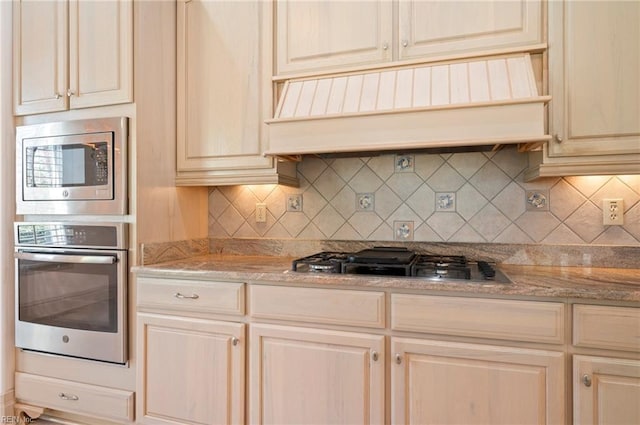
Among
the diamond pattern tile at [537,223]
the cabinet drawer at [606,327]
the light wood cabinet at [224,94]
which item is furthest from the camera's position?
the light wood cabinet at [224,94]

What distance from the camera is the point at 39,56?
2.07 metres

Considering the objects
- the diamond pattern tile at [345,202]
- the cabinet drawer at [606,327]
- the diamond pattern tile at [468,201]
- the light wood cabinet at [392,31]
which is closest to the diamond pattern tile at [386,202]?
the diamond pattern tile at [345,202]

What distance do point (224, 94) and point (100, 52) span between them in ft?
2.10

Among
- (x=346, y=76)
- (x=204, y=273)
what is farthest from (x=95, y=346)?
(x=346, y=76)

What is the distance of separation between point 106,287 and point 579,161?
223 cm

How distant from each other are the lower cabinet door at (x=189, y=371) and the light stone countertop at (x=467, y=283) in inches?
9.1

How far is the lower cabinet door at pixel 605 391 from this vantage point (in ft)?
4.22

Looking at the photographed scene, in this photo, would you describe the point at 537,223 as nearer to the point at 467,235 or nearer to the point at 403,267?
the point at 467,235

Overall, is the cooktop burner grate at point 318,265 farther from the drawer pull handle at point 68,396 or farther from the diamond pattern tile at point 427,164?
the drawer pull handle at point 68,396

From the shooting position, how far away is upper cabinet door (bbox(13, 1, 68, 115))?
203 centimetres

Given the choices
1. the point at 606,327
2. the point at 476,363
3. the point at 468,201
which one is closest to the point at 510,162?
the point at 468,201

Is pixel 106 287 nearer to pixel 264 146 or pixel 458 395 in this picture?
pixel 264 146

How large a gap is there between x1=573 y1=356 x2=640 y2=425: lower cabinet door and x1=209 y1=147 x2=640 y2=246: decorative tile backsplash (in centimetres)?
70

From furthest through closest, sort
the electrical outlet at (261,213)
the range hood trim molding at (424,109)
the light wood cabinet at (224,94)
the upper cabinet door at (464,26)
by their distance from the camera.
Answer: the electrical outlet at (261,213) → the light wood cabinet at (224,94) → the upper cabinet door at (464,26) → the range hood trim molding at (424,109)
